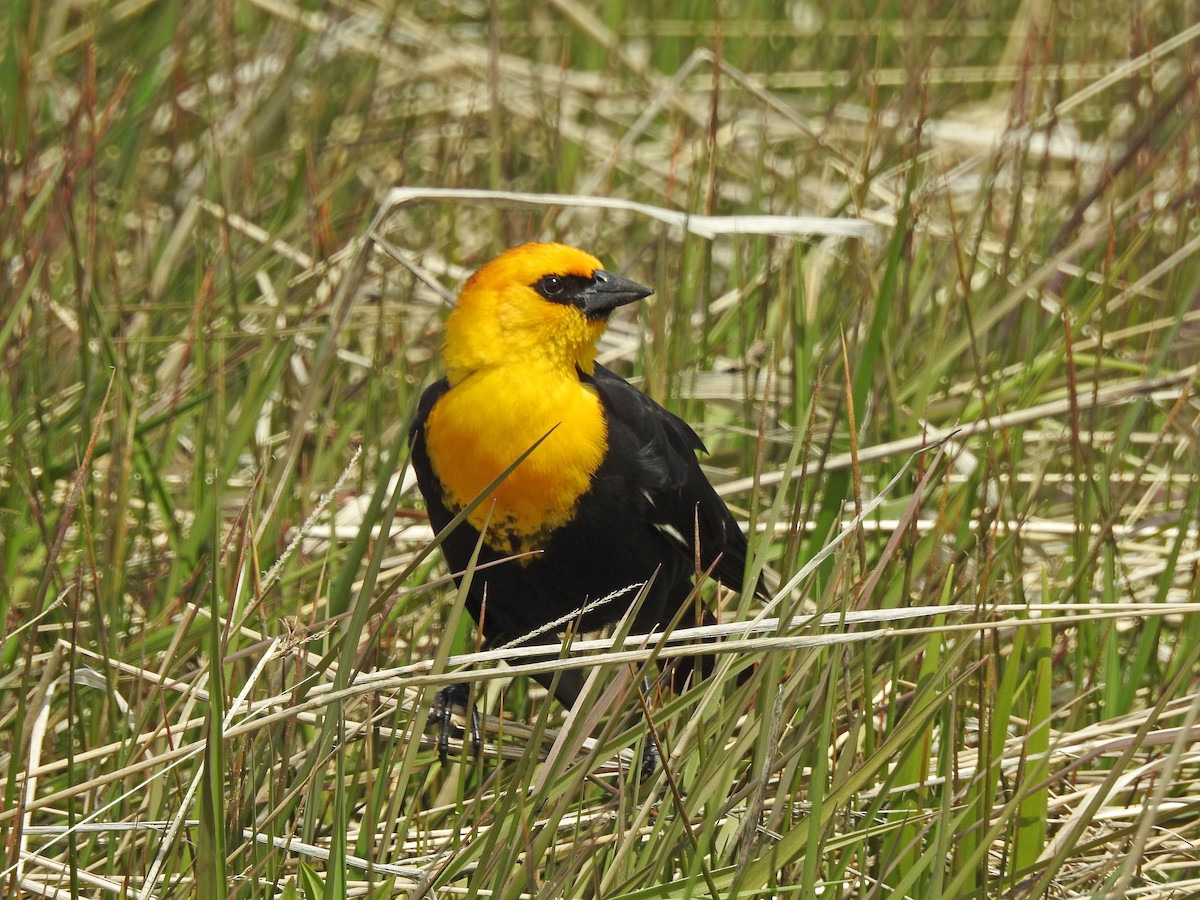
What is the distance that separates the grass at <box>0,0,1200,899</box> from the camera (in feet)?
6.91

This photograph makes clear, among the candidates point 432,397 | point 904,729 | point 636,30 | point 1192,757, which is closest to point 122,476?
point 432,397

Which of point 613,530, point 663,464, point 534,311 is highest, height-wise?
point 534,311

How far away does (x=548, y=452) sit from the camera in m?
2.92

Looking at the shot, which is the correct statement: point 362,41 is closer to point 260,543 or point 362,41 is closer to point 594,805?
point 260,543

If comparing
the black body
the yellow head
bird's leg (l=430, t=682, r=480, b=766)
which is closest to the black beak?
the yellow head

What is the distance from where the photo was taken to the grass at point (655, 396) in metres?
2.11

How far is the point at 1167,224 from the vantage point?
191 inches

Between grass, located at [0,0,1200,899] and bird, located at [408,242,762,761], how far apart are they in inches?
6.0

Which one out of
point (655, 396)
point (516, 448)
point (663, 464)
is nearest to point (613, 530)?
point (663, 464)

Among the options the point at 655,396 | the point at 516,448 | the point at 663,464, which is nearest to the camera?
Result: the point at 516,448

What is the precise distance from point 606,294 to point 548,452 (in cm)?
36

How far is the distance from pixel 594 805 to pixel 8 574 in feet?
4.07

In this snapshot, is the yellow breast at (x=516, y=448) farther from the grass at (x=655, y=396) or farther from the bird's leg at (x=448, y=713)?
the bird's leg at (x=448, y=713)

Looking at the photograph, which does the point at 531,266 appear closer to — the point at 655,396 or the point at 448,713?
the point at 655,396
